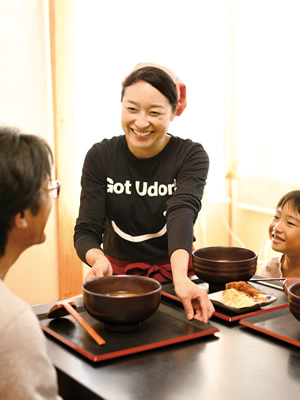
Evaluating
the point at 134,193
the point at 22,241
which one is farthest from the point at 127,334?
the point at 134,193

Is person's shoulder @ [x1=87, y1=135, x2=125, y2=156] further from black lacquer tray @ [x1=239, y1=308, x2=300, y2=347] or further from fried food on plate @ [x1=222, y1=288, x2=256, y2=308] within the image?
black lacquer tray @ [x1=239, y1=308, x2=300, y2=347]

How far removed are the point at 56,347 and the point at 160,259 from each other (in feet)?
2.55

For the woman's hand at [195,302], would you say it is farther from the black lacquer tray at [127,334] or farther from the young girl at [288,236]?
the young girl at [288,236]

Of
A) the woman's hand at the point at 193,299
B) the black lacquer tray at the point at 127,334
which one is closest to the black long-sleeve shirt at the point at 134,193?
the woman's hand at the point at 193,299

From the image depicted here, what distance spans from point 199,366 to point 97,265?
22.1 inches

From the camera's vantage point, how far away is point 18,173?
106cm

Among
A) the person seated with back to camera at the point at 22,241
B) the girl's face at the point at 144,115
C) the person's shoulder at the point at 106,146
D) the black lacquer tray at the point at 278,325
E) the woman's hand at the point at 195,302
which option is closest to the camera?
the person seated with back to camera at the point at 22,241

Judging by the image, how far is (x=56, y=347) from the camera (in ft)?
4.09

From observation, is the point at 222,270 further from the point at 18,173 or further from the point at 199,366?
the point at 18,173

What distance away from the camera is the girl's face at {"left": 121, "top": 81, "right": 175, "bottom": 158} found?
1.87m

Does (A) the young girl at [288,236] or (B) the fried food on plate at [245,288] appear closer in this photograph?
(B) the fried food on plate at [245,288]

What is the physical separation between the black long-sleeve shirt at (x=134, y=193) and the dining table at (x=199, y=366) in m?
0.60

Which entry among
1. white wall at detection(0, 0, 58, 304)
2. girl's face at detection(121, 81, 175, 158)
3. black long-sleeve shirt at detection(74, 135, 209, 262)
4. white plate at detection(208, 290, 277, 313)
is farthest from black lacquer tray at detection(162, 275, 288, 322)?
white wall at detection(0, 0, 58, 304)

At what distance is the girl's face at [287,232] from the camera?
2.07m
